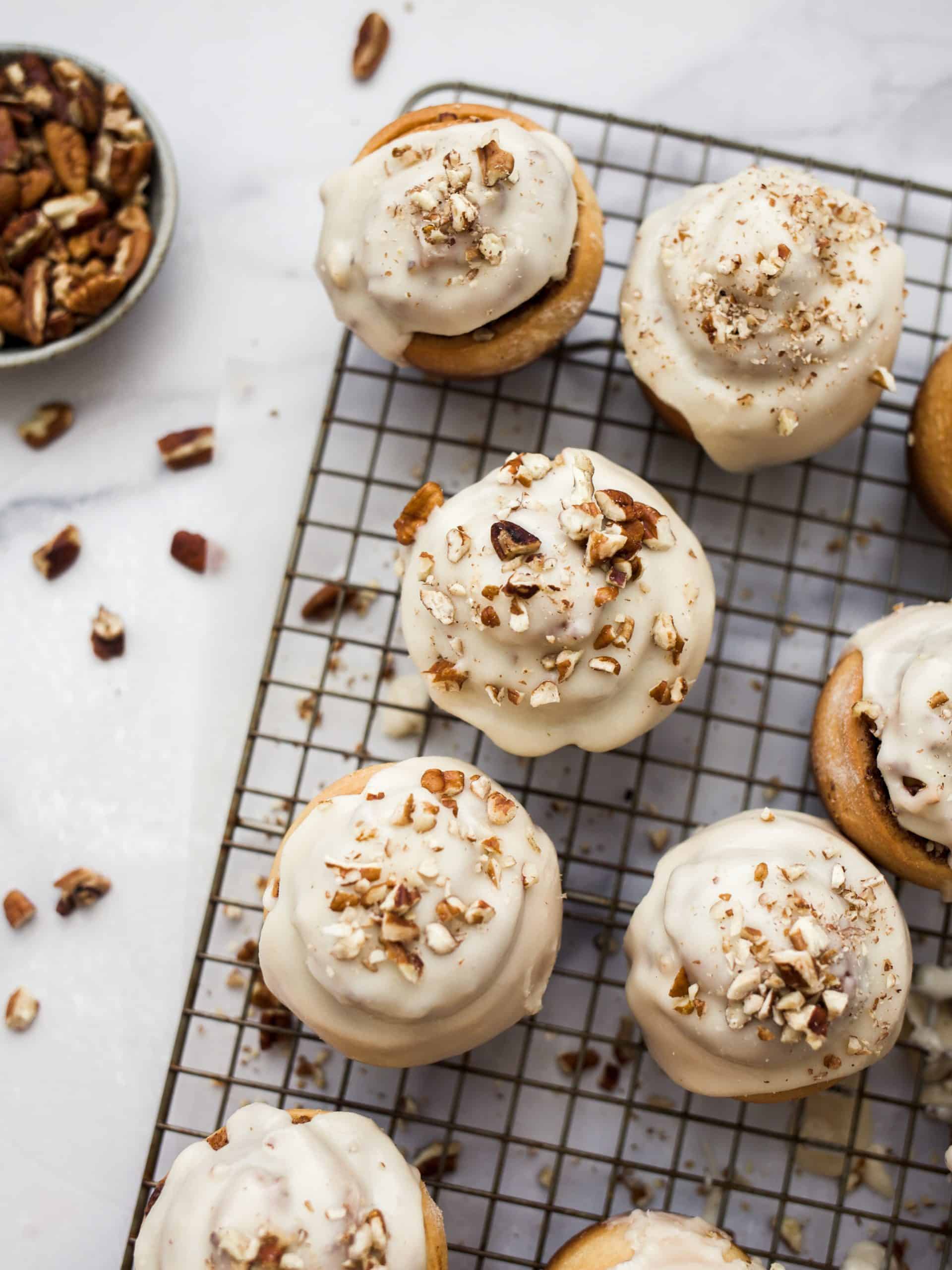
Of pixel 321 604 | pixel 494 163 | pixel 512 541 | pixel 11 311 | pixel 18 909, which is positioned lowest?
pixel 18 909

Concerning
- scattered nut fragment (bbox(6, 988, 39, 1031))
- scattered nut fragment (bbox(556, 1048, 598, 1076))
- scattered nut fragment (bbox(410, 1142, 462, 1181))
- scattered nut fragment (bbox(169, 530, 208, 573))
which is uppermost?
scattered nut fragment (bbox(169, 530, 208, 573))

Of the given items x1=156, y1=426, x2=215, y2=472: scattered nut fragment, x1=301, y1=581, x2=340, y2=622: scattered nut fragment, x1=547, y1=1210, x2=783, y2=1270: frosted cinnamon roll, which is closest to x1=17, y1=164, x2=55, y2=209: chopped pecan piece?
x1=156, y1=426, x2=215, y2=472: scattered nut fragment

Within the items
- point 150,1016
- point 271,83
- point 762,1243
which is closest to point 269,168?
point 271,83

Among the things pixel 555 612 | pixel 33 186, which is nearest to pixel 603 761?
pixel 555 612

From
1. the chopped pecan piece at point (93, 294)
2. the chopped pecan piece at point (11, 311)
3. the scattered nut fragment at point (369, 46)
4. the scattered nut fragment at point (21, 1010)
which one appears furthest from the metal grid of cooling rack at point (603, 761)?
the chopped pecan piece at point (11, 311)

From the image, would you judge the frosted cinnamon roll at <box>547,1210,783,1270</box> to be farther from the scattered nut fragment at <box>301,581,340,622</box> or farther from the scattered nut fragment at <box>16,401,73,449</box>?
the scattered nut fragment at <box>16,401,73,449</box>

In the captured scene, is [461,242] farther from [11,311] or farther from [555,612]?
[11,311]

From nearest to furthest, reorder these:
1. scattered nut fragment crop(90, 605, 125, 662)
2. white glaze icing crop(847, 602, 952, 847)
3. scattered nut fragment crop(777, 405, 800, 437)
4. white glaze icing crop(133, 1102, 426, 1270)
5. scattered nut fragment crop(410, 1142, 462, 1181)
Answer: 1. white glaze icing crop(133, 1102, 426, 1270)
2. white glaze icing crop(847, 602, 952, 847)
3. scattered nut fragment crop(777, 405, 800, 437)
4. scattered nut fragment crop(410, 1142, 462, 1181)
5. scattered nut fragment crop(90, 605, 125, 662)
